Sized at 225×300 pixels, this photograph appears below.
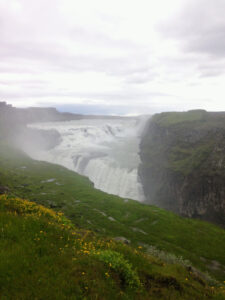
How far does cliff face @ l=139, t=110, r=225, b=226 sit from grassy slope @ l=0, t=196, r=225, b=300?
52902mm

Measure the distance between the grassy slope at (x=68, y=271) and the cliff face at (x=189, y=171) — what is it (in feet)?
174

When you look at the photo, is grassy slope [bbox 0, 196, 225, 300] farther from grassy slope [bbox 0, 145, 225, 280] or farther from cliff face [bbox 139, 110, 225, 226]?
cliff face [bbox 139, 110, 225, 226]

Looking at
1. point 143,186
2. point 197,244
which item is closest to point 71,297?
point 197,244

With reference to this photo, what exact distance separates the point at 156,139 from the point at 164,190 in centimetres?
4781

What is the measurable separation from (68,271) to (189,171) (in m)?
68.5

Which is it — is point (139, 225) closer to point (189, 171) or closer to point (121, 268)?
point (121, 268)

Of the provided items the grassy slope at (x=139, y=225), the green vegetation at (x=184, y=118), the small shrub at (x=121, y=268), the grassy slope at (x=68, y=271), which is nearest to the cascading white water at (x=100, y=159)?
the green vegetation at (x=184, y=118)

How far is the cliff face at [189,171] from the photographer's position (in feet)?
200

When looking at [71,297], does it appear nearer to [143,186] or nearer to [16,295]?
[16,295]

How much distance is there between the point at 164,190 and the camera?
81.0 m

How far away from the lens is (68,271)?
808 cm

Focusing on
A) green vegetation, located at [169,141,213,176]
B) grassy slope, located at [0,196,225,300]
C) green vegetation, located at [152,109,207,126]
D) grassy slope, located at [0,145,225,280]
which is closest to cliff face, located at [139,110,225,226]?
green vegetation, located at [169,141,213,176]

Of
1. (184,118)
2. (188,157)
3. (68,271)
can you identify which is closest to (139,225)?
(68,271)

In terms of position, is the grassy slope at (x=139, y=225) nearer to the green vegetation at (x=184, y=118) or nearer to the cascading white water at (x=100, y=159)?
the cascading white water at (x=100, y=159)
